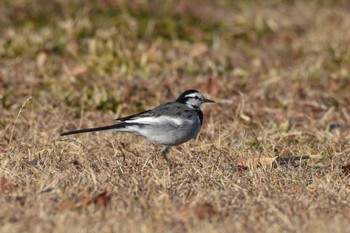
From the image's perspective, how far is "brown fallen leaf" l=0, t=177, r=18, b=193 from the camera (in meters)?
6.11

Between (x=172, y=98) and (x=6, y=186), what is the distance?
4.79 meters

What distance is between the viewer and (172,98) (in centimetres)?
1075

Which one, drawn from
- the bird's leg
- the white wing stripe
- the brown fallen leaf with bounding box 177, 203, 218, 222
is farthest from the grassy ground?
the white wing stripe

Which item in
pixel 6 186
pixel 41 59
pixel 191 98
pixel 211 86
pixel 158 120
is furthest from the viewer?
pixel 41 59

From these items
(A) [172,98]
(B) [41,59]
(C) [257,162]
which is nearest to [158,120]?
(C) [257,162]

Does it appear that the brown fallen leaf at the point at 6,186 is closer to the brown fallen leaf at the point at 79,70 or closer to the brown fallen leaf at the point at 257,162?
the brown fallen leaf at the point at 257,162

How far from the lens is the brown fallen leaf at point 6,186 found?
6111mm

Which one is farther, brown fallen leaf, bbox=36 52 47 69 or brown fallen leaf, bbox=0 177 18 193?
brown fallen leaf, bbox=36 52 47 69

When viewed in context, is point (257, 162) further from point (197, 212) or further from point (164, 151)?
point (197, 212)

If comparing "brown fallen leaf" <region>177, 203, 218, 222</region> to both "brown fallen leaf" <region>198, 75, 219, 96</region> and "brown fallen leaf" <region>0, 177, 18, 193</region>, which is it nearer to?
"brown fallen leaf" <region>0, 177, 18, 193</region>

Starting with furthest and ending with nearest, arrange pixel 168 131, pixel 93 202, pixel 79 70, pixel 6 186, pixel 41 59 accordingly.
Answer: pixel 41 59 → pixel 79 70 → pixel 168 131 → pixel 6 186 → pixel 93 202

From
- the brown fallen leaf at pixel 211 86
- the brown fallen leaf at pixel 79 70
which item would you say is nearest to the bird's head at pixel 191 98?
the brown fallen leaf at pixel 211 86

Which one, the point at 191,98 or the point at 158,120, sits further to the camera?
the point at 191,98

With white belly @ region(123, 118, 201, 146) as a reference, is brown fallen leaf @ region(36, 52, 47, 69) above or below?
below
